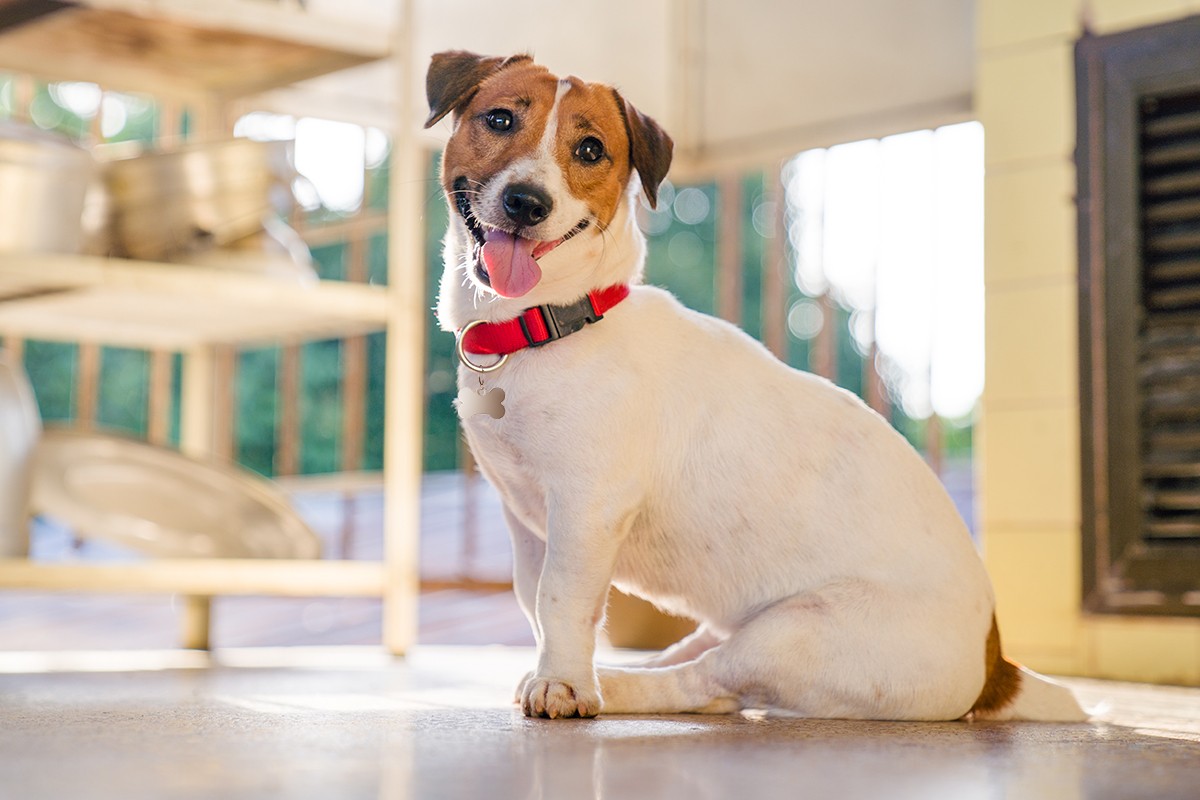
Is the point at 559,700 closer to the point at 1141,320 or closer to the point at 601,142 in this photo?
the point at 601,142

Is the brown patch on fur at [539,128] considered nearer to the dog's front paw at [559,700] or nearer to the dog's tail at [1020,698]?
the dog's front paw at [559,700]

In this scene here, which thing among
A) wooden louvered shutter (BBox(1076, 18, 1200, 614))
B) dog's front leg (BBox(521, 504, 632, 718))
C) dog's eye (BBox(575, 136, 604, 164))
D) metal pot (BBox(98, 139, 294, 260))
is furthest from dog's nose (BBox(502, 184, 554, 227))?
wooden louvered shutter (BBox(1076, 18, 1200, 614))

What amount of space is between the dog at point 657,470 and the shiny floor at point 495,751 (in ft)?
0.22

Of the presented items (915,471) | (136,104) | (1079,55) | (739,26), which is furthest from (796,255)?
(915,471)

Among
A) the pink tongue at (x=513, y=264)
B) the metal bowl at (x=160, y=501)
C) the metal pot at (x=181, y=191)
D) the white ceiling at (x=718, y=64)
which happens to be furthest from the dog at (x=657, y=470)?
the white ceiling at (x=718, y=64)

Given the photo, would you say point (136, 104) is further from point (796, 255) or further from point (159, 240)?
point (159, 240)

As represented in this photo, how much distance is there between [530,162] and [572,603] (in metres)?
0.55

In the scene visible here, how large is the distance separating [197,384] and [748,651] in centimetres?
201

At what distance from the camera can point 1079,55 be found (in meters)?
2.78

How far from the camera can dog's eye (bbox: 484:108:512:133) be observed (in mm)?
1711

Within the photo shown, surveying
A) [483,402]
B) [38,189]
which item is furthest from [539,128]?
[38,189]

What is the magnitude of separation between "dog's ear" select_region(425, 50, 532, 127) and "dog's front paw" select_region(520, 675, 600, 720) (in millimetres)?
757

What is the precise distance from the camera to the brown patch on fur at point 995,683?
5.71ft

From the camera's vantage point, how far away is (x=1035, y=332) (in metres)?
2.81
